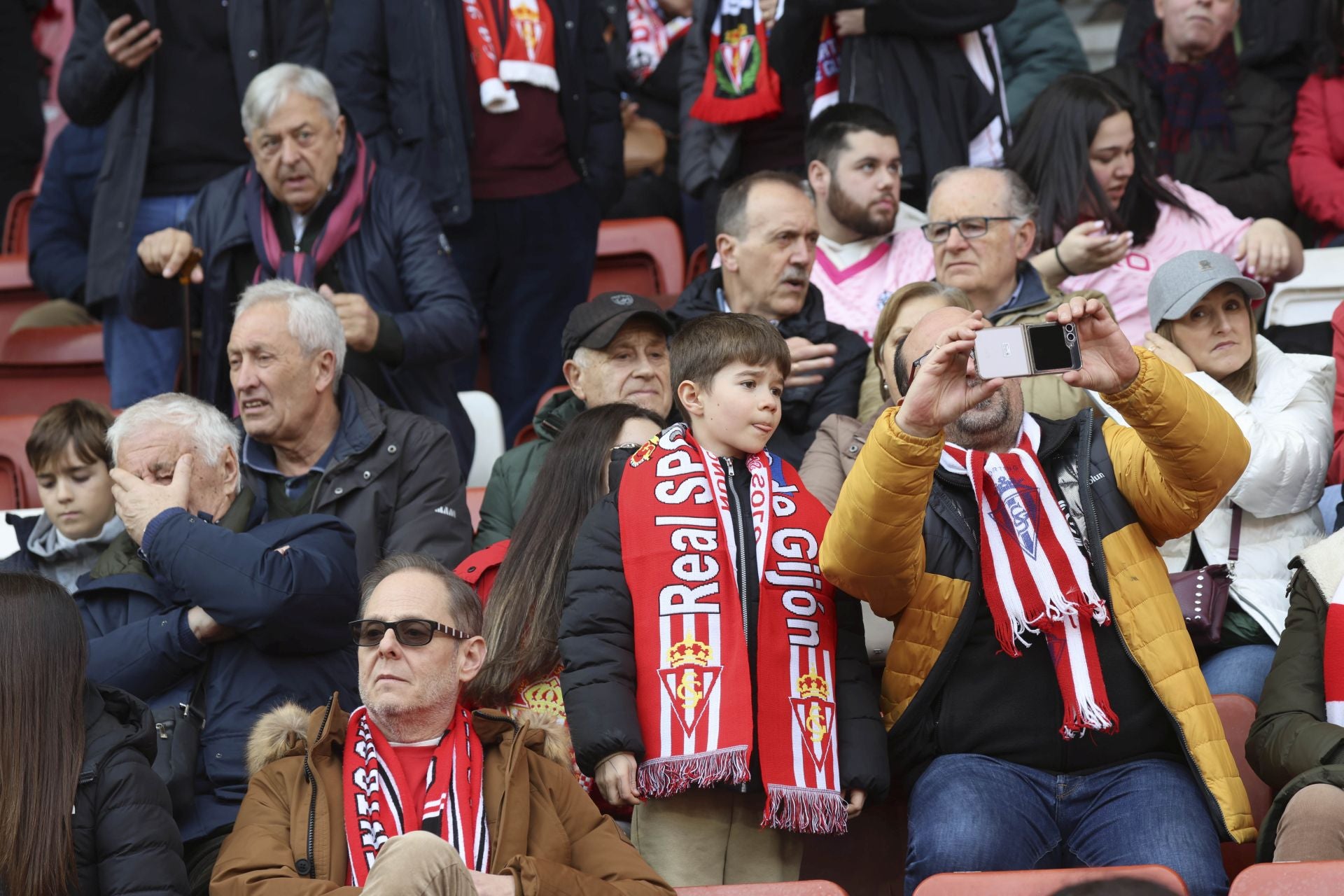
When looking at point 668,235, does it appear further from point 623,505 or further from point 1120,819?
point 1120,819

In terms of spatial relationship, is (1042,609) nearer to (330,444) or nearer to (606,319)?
(606,319)

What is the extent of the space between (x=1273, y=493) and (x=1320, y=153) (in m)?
2.31

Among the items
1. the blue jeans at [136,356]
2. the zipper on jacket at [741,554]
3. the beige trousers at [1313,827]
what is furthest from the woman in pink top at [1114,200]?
the blue jeans at [136,356]

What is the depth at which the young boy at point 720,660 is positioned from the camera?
290 centimetres

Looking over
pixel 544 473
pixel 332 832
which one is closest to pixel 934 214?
pixel 544 473

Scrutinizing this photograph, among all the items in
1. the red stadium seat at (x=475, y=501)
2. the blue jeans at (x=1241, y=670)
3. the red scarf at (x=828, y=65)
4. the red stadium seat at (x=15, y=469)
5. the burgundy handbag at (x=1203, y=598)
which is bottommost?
the blue jeans at (x=1241, y=670)

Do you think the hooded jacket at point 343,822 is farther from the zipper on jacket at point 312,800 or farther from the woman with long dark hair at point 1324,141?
the woman with long dark hair at point 1324,141

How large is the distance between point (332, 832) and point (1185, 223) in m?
3.32

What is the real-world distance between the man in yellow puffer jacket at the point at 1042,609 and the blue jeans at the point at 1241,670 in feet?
1.60

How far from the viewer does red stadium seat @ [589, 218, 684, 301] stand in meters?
6.45

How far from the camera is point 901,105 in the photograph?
216 inches

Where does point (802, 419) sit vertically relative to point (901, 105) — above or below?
below

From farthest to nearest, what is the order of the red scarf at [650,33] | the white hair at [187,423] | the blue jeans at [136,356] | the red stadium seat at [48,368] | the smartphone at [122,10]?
the red scarf at [650,33], the red stadium seat at [48,368], the blue jeans at [136,356], the smartphone at [122,10], the white hair at [187,423]

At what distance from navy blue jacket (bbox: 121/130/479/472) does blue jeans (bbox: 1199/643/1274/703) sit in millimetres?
2236
